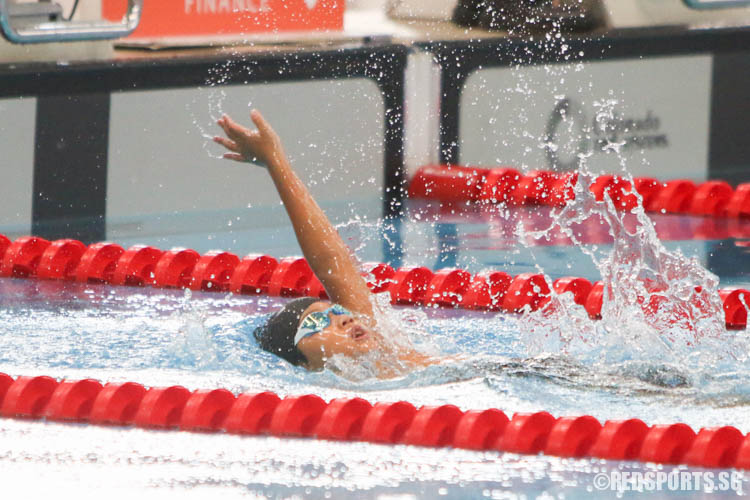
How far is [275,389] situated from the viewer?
3691 mm

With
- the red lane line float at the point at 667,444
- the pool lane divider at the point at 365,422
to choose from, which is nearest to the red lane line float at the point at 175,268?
the pool lane divider at the point at 365,422

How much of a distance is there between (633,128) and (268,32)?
7.23 ft

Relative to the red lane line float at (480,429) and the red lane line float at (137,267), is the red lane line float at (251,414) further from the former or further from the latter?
the red lane line float at (137,267)

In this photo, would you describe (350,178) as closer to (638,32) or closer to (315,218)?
(638,32)

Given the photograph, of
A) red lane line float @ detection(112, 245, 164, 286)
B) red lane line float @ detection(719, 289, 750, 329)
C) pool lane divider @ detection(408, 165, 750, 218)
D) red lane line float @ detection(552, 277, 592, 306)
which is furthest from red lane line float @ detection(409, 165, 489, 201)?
red lane line float @ detection(719, 289, 750, 329)

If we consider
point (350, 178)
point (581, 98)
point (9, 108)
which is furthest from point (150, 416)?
point (581, 98)

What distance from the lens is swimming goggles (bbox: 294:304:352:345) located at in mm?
3592

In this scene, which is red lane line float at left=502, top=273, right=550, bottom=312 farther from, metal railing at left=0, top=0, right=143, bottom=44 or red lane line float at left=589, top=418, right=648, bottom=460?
metal railing at left=0, top=0, right=143, bottom=44

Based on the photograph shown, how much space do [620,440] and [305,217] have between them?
1.02 m

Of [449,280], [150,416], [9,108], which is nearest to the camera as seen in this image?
[150,416]

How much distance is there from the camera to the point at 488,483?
114 inches

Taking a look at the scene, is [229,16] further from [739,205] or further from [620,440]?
[620,440]

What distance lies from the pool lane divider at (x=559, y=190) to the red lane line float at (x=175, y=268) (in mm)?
2311

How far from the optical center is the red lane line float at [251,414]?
328cm
